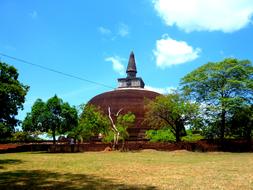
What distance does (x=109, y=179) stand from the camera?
12359 mm

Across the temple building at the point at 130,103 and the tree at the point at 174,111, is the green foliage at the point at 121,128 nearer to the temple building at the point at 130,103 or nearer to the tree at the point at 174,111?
the tree at the point at 174,111

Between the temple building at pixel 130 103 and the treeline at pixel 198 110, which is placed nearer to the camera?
the treeline at pixel 198 110

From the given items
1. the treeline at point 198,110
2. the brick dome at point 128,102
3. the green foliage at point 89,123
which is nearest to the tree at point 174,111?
the treeline at point 198,110

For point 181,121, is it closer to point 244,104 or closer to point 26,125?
point 244,104

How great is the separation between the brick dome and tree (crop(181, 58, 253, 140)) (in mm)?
22993

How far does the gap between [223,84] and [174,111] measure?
570cm

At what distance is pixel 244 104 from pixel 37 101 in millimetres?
21894

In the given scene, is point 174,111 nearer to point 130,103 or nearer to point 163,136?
point 163,136

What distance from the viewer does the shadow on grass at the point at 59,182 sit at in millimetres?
10633

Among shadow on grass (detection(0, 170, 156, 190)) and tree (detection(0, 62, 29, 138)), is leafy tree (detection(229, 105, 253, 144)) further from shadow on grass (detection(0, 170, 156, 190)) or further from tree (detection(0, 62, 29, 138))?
shadow on grass (detection(0, 170, 156, 190))

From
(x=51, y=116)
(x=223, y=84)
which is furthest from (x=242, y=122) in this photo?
(x=51, y=116)

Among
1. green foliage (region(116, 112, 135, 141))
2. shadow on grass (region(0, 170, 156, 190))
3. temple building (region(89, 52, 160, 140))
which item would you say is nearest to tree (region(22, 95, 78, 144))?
green foliage (region(116, 112, 135, 141))

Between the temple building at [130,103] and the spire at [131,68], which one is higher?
the spire at [131,68]

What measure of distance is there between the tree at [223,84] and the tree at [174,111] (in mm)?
1718
